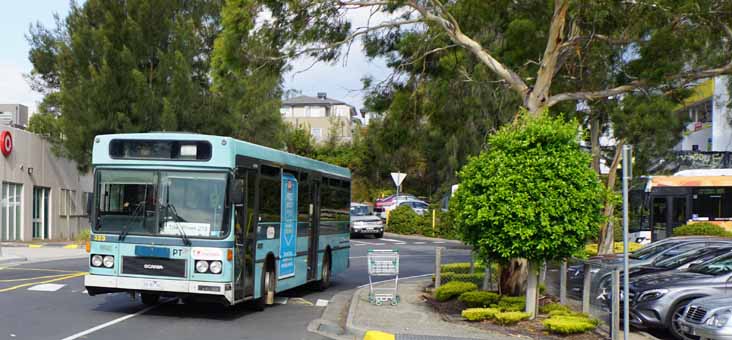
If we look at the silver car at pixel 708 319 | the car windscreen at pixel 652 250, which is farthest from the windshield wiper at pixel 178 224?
the car windscreen at pixel 652 250

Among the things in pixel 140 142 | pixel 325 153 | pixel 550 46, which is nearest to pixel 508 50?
pixel 550 46

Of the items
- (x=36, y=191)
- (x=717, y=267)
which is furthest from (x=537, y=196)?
(x=36, y=191)

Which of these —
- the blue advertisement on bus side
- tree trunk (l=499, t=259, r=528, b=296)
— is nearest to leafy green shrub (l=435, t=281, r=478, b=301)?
tree trunk (l=499, t=259, r=528, b=296)

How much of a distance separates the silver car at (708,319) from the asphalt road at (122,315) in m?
5.21

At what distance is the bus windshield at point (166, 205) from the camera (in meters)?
12.0

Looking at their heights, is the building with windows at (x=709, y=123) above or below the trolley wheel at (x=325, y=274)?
Result: above

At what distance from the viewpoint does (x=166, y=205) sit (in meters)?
12.1

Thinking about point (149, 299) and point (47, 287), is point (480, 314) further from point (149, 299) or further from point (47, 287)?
point (47, 287)

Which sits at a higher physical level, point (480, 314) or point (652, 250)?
point (652, 250)

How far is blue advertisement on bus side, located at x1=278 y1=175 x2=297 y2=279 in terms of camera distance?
14531 millimetres

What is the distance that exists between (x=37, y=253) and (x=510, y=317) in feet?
63.1

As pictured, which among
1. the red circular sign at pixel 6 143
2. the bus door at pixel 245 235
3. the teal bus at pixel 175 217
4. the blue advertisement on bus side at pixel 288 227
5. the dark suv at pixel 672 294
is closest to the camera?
the teal bus at pixel 175 217

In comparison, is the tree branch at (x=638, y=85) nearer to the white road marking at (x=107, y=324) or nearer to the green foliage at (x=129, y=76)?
the white road marking at (x=107, y=324)

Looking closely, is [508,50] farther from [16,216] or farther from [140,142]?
[16,216]
